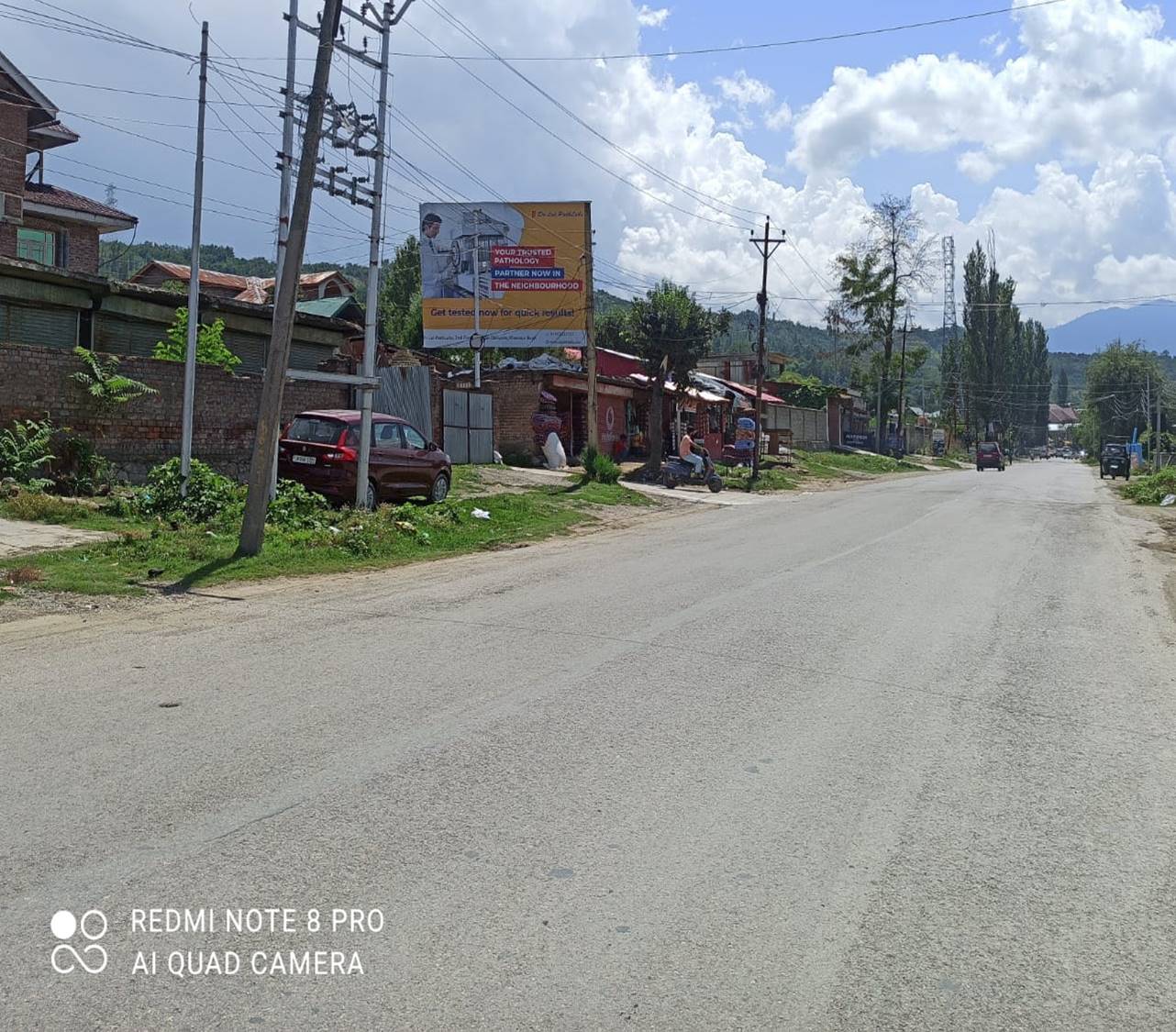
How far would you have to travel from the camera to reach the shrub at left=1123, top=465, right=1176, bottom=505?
32353 millimetres

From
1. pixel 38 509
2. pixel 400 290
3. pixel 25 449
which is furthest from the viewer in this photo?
pixel 400 290

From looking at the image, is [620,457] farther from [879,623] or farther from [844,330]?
[844,330]

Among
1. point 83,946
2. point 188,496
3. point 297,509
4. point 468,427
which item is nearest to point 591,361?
point 468,427

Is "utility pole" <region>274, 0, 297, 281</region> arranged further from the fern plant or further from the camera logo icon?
the camera logo icon

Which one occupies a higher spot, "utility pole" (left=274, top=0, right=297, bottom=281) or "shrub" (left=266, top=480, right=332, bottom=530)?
"utility pole" (left=274, top=0, right=297, bottom=281)

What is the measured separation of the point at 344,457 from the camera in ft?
54.9

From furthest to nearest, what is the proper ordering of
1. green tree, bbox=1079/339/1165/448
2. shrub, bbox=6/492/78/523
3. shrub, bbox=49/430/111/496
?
green tree, bbox=1079/339/1165/448 < shrub, bbox=49/430/111/496 < shrub, bbox=6/492/78/523

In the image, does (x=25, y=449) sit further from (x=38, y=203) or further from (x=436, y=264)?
(x=436, y=264)

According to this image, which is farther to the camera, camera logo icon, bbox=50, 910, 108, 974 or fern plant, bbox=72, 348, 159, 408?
fern plant, bbox=72, 348, 159, 408

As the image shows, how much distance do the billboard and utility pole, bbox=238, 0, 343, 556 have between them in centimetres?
2392

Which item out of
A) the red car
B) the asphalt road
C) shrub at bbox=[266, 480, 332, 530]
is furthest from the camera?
the red car

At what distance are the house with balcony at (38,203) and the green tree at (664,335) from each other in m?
15.2

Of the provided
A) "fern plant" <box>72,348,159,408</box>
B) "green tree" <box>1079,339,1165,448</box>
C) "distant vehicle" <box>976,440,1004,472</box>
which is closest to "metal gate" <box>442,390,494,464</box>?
"fern plant" <box>72,348,159,408</box>

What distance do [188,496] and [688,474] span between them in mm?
19170
